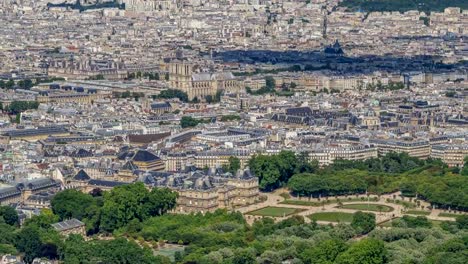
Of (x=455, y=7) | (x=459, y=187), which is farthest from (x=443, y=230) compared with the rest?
(x=455, y=7)

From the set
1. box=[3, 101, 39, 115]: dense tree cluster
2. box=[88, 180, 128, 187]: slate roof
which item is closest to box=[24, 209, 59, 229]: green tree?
box=[88, 180, 128, 187]: slate roof

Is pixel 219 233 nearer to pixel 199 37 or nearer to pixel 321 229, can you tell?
pixel 321 229

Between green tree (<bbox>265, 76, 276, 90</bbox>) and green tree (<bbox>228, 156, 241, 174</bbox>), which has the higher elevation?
green tree (<bbox>228, 156, 241, 174</bbox>)

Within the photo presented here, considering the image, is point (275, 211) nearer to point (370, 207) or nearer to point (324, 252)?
point (370, 207)

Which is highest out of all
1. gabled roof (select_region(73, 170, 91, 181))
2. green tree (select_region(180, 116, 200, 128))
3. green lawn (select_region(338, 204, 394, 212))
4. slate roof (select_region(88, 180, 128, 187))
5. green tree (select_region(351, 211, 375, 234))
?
green tree (select_region(351, 211, 375, 234))

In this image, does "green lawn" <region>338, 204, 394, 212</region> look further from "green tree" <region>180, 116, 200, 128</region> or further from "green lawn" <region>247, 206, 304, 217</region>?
"green tree" <region>180, 116, 200, 128</region>

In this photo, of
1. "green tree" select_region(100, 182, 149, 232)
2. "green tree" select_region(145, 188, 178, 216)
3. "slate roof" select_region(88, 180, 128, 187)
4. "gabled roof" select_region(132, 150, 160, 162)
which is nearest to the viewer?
"green tree" select_region(100, 182, 149, 232)
